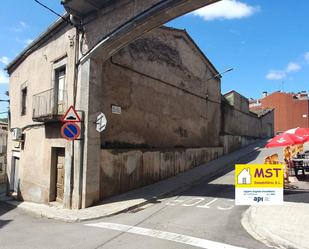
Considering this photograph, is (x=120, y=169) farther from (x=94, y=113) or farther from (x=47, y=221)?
(x=47, y=221)

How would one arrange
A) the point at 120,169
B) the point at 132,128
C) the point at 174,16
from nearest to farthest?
1. the point at 174,16
2. the point at 120,169
3. the point at 132,128

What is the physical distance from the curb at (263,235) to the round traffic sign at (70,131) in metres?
5.68

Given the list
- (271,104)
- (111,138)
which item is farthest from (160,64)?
(271,104)

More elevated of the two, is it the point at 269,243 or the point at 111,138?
the point at 111,138

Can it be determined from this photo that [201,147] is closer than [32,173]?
No

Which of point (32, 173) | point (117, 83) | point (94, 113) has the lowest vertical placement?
point (32, 173)

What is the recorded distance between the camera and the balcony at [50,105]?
1305 centimetres

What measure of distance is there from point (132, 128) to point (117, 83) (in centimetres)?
208

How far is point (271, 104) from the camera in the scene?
191ft

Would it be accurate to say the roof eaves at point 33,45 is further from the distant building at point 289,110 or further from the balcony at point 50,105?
the distant building at point 289,110

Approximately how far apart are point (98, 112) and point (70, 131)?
1657 mm

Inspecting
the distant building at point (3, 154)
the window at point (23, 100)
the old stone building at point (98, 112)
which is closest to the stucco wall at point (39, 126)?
the old stone building at point (98, 112)

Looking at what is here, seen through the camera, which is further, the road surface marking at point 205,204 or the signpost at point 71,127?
the signpost at point 71,127

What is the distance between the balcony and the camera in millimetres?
13045
